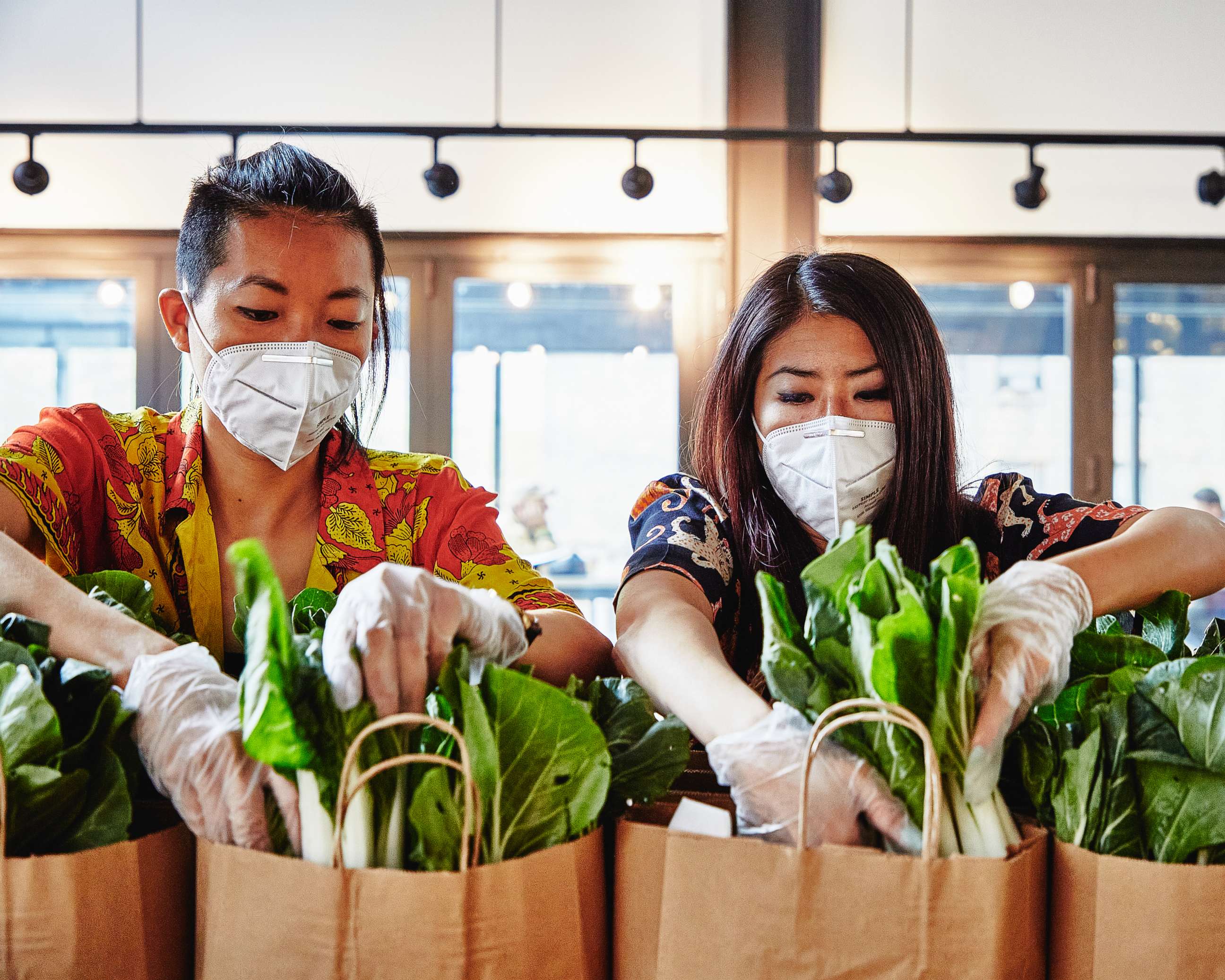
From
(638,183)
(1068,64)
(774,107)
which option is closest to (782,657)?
(638,183)

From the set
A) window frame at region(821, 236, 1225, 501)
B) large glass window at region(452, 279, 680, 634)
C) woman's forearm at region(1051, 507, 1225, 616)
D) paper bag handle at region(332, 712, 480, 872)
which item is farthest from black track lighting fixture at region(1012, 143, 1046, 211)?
paper bag handle at region(332, 712, 480, 872)

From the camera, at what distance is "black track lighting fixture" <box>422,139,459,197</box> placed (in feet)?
9.60

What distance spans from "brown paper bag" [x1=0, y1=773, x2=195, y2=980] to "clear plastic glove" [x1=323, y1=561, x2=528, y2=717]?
19cm

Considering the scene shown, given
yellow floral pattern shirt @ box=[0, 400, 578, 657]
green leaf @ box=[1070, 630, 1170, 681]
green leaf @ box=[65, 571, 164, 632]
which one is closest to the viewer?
A: green leaf @ box=[1070, 630, 1170, 681]

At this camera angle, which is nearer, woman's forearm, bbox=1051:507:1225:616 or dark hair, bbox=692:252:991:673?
woman's forearm, bbox=1051:507:1225:616

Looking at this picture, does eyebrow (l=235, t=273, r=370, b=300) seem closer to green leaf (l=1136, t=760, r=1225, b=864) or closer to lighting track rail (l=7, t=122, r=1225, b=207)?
green leaf (l=1136, t=760, r=1225, b=864)

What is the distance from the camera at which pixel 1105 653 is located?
0.88m

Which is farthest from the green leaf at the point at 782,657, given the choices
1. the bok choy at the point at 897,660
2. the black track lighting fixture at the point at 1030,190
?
the black track lighting fixture at the point at 1030,190

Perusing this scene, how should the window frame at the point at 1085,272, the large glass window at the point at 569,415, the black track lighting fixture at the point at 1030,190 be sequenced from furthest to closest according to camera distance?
the large glass window at the point at 569,415 → the window frame at the point at 1085,272 → the black track lighting fixture at the point at 1030,190

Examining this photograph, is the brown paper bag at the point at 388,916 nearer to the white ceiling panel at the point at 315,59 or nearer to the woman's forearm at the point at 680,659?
the woman's forearm at the point at 680,659

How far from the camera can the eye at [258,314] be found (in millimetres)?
1184

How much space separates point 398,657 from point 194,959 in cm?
28

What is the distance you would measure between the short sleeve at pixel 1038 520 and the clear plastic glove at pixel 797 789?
60 centimetres

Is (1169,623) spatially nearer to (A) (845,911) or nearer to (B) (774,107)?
(A) (845,911)
